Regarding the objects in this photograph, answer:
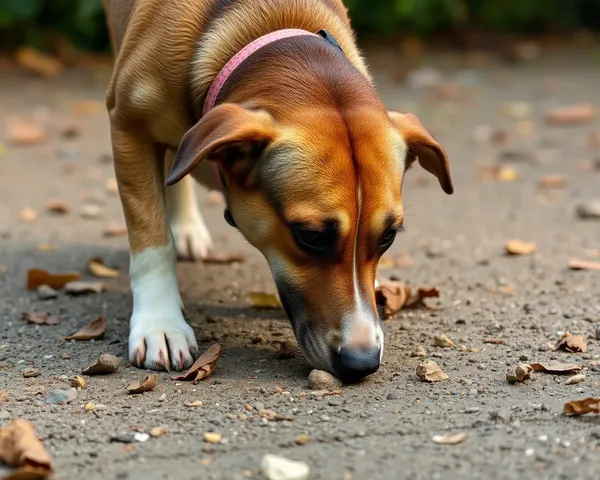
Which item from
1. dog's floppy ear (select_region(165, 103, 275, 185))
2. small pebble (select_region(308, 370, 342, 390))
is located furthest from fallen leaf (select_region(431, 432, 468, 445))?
dog's floppy ear (select_region(165, 103, 275, 185))

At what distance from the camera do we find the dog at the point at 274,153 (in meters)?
3.64

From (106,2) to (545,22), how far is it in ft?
29.8

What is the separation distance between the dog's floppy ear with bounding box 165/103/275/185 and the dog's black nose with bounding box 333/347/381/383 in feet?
2.69

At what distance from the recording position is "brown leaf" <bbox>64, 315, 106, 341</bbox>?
4484mm

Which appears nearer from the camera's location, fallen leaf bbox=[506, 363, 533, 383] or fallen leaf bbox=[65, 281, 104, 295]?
fallen leaf bbox=[506, 363, 533, 383]

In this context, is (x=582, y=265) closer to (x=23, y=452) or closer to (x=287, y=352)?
(x=287, y=352)

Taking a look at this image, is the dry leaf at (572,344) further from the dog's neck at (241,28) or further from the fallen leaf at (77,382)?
the fallen leaf at (77,382)

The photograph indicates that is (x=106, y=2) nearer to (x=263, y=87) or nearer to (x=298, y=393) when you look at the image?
(x=263, y=87)

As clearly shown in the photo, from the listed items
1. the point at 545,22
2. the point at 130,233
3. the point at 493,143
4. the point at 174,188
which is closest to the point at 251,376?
the point at 130,233

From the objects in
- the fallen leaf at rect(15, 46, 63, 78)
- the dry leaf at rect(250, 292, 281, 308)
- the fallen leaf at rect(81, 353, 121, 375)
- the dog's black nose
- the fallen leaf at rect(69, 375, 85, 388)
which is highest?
the dog's black nose

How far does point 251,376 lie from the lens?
12.9 feet

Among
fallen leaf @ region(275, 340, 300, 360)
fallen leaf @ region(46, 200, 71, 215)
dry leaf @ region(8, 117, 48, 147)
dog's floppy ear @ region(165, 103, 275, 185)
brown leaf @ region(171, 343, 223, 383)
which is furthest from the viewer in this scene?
dry leaf @ region(8, 117, 48, 147)

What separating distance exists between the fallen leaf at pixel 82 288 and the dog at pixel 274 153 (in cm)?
77

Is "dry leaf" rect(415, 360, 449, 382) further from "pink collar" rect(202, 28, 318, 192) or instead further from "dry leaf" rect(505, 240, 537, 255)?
"dry leaf" rect(505, 240, 537, 255)
